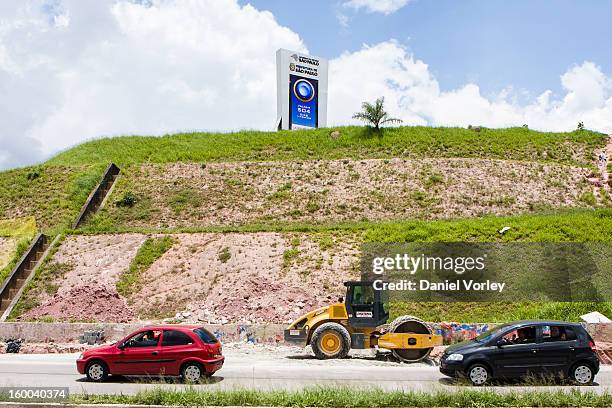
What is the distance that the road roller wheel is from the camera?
651 inches

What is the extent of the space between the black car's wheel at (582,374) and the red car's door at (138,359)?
9842mm

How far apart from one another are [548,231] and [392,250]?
7.66 metres

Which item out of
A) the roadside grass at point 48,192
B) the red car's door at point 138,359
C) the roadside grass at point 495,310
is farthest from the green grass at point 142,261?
the roadside grass at point 495,310

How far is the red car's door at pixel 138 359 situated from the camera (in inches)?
527

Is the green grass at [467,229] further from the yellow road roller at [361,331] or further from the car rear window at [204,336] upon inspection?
the car rear window at [204,336]

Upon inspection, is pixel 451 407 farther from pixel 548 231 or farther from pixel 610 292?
pixel 548 231

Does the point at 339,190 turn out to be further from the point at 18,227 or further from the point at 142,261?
the point at 18,227

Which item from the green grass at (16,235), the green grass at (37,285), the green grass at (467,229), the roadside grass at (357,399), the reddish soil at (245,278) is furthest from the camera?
the green grass at (16,235)

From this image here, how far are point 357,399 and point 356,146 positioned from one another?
33.5m

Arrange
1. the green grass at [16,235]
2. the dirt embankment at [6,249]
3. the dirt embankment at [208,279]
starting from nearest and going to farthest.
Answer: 1. the dirt embankment at [208,279]
2. the green grass at [16,235]
3. the dirt embankment at [6,249]

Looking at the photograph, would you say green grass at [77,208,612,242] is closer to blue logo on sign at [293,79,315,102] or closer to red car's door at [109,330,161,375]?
red car's door at [109,330,161,375]

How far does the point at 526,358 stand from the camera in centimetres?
1295

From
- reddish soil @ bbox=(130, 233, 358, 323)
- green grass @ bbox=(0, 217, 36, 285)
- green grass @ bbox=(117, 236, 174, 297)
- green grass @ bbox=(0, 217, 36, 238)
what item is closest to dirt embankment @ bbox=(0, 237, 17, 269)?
green grass @ bbox=(0, 217, 36, 285)

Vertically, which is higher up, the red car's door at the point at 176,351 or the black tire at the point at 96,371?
the red car's door at the point at 176,351
